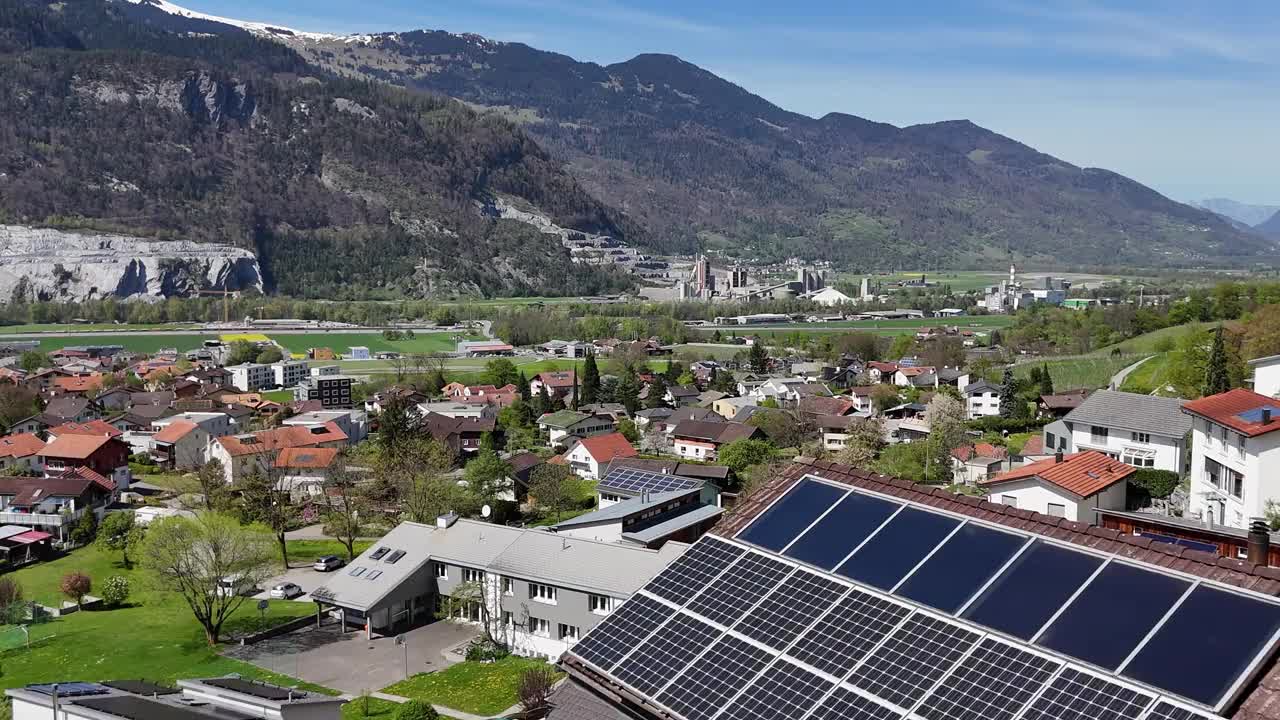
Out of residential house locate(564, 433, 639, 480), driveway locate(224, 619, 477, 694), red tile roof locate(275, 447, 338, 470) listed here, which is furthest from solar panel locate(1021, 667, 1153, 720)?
red tile roof locate(275, 447, 338, 470)

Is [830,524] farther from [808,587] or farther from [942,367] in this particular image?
[942,367]

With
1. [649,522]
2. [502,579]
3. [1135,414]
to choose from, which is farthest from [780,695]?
[1135,414]

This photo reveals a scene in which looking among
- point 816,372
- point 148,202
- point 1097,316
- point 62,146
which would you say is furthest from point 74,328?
point 1097,316

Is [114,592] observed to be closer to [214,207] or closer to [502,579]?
[502,579]

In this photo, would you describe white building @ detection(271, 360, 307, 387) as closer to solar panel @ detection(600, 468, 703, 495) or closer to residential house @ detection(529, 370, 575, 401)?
residential house @ detection(529, 370, 575, 401)

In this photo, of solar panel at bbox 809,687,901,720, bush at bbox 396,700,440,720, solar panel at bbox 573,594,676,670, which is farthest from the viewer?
bush at bbox 396,700,440,720

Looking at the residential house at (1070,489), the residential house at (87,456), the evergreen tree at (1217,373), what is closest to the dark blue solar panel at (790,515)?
the residential house at (1070,489)
